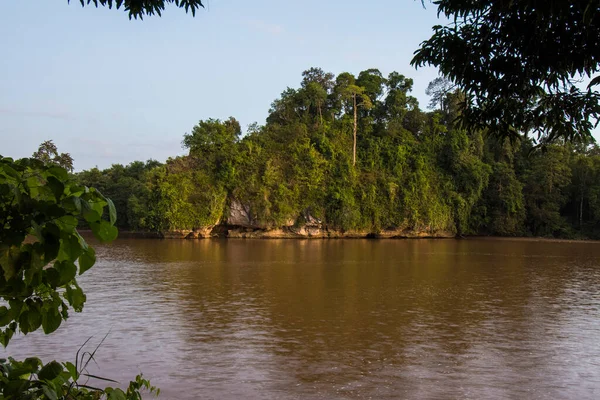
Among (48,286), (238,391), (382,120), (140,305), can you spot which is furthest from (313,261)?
(382,120)

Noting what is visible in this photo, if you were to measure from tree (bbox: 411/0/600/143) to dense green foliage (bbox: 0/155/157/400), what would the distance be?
2.68m

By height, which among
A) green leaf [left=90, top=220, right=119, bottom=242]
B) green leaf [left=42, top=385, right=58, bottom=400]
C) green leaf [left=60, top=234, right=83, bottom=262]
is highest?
green leaf [left=90, top=220, right=119, bottom=242]

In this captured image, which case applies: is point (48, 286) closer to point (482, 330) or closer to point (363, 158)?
point (482, 330)

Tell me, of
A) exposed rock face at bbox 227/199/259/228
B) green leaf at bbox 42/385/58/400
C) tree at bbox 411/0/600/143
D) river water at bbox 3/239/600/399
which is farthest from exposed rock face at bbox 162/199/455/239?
green leaf at bbox 42/385/58/400

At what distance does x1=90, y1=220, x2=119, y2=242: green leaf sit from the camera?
1.09 metres

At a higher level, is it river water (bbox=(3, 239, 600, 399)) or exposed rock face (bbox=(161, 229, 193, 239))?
exposed rock face (bbox=(161, 229, 193, 239))

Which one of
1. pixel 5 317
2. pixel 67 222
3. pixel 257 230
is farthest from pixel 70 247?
pixel 257 230

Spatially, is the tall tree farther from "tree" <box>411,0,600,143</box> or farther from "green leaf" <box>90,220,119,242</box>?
"green leaf" <box>90,220,119,242</box>

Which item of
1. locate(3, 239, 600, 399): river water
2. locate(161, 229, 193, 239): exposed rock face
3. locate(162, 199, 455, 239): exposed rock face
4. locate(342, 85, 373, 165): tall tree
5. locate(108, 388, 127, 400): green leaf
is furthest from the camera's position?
locate(342, 85, 373, 165): tall tree

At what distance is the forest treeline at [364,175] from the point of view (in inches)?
1377

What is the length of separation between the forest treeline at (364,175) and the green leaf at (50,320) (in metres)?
33.0

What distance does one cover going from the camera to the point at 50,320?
1.18 meters

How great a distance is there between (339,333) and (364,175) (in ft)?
99.0

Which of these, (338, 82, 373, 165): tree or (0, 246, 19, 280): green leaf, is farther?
(338, 82, 373, 165): tree
